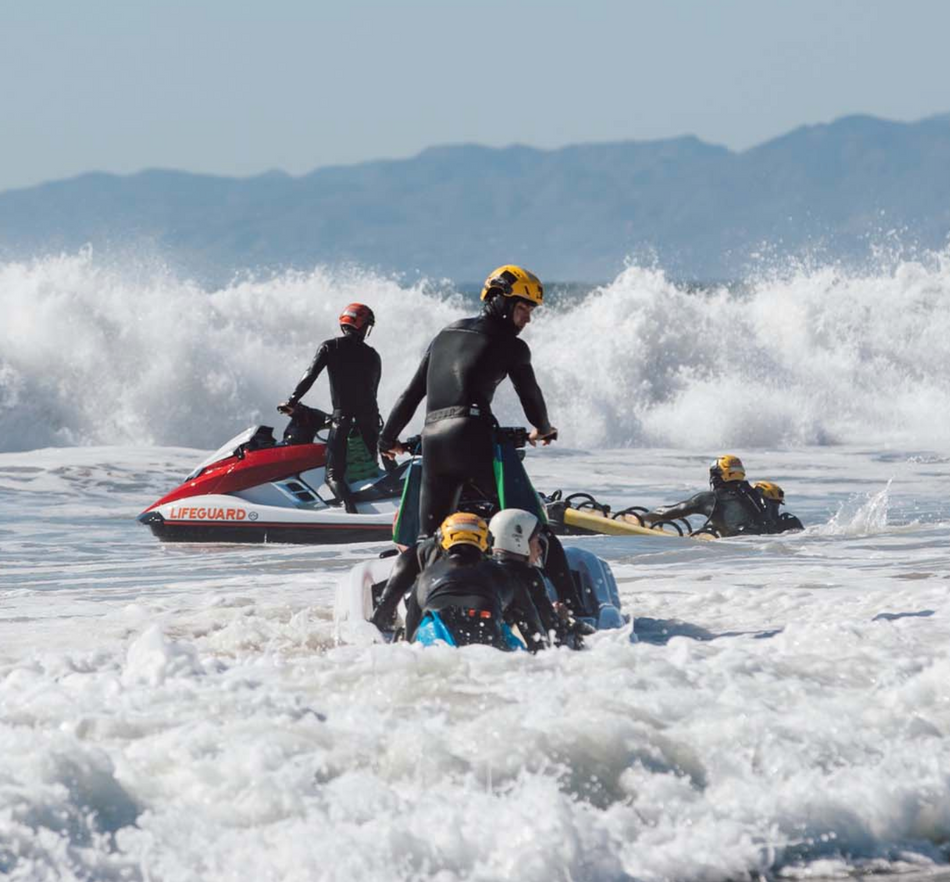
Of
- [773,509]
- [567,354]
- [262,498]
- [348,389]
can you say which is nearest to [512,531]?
[348,389]

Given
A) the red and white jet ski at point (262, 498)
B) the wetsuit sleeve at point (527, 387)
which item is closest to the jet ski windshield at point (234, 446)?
the red and white jet ski at point (262, 498)

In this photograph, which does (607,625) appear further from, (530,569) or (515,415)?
(515,415)

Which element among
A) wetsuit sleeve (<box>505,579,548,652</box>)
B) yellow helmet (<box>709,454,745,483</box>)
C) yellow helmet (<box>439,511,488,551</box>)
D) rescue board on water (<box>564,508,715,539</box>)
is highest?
yellow helmet (<box>709,454,745,483</box>)

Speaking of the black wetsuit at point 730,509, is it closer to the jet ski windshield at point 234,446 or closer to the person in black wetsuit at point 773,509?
the person in black wetsuit at point 773,509

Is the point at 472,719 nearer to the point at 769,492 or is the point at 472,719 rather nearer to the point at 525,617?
the point at 525,617

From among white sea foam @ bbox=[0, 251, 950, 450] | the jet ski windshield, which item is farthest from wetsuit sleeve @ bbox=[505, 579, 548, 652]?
white sea foam @ bbox=[0, 251, 950, 450]

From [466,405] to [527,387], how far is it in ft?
1.12

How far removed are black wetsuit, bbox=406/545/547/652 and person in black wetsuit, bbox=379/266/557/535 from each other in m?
0.92

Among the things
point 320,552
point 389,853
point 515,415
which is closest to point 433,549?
Answer: point 389,853

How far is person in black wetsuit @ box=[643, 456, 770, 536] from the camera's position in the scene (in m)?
14.9

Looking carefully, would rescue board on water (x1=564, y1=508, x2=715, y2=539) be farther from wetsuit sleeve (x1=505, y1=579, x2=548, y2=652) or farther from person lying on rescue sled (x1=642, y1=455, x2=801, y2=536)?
wetsuit sleeve (x1=505, y1=579, x2=548, y2=652)

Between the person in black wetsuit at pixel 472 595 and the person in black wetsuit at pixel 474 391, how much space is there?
79 cm

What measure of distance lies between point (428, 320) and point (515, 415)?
349cm

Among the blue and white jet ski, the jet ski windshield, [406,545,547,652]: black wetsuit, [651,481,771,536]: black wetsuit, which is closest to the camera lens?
[406,545,547,652]: black wetsuit
